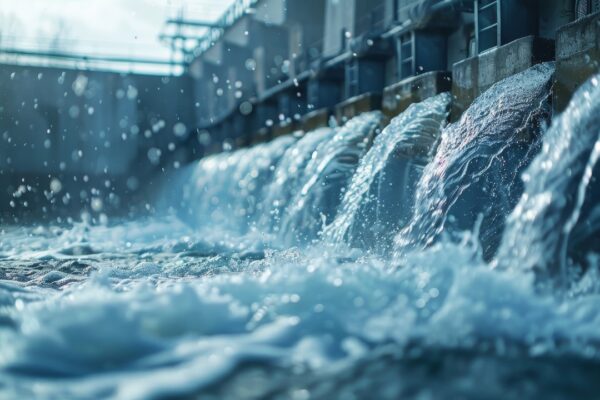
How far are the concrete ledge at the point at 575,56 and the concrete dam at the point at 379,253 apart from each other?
14 millimetres

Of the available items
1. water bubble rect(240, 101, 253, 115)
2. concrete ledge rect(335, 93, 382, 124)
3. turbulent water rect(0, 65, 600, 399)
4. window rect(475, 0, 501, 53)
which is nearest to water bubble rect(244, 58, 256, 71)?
water bubble rect(240, 101, 253, 115)

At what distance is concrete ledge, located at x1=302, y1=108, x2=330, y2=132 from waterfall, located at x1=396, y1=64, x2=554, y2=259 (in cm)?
528

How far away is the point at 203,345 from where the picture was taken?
274 centimetres

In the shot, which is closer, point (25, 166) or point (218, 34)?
point (25, 166)

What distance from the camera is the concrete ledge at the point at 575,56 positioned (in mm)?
4695

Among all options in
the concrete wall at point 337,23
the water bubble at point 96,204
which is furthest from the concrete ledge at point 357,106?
the water bubble at point 96,204

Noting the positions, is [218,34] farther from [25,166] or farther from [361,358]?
[361,358]

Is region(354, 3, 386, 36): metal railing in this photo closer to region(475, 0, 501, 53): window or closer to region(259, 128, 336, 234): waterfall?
region(259, 128, 336, 234): waterfall

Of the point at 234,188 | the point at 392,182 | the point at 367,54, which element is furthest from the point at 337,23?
the point at 392,182

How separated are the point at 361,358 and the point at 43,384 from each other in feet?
3.81

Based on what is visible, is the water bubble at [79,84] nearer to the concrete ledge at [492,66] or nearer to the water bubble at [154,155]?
the water bubble at [154,155]

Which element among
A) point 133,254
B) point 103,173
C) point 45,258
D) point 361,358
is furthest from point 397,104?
point 103,173

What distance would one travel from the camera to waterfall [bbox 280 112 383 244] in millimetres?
8016

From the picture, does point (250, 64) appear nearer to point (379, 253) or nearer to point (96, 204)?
point (96, 204)
